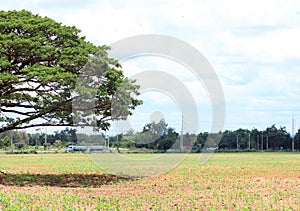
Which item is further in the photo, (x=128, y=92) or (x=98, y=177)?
(x=98, y=177)

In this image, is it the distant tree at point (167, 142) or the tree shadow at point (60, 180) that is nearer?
the tree shadow at point (60, 180)

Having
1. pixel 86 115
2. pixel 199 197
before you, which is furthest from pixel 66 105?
pixel 199 197

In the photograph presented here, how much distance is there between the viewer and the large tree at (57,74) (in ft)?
78.3

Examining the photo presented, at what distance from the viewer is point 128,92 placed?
1048 inches

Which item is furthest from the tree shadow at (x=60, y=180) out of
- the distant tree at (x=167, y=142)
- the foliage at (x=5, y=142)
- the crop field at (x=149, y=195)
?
the foliage at (x=5, y=142)

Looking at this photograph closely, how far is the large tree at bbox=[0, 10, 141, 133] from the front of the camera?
23.9m

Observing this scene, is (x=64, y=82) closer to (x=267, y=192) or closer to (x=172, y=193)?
(x=172, y=193)

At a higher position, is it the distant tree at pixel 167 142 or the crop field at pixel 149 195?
the distant tree at pixel 167 142

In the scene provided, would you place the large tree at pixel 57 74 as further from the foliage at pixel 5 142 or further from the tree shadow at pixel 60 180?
the foliage at pixel 5 142

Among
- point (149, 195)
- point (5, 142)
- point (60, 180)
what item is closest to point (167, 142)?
point (5, 142)

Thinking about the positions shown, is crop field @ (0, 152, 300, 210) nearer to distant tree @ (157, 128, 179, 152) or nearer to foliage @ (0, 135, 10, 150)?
distant tree @ (157, 128, 179, 152)

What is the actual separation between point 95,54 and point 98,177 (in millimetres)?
8137

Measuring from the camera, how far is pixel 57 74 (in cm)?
2359

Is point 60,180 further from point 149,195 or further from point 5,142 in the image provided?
point 5,142
